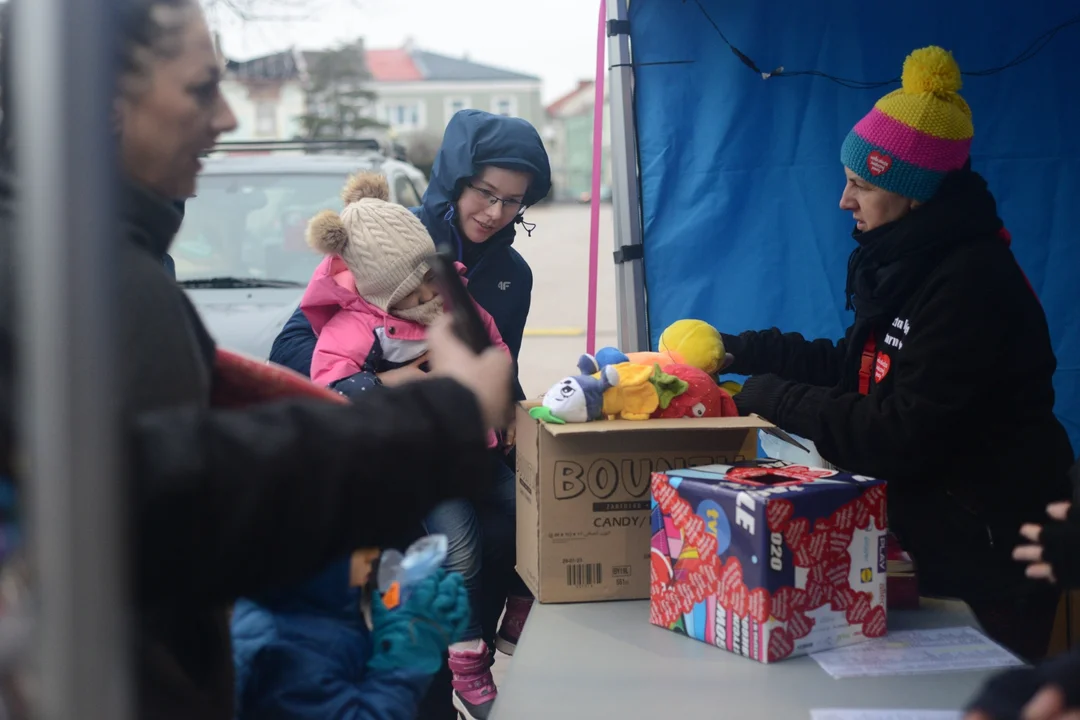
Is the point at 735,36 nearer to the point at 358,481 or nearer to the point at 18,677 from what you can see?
the point at 358,481

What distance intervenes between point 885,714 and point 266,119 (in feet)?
177

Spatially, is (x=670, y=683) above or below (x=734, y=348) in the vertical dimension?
below

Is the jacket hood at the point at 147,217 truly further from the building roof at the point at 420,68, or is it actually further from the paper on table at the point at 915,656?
the building roof at the point at 420,68

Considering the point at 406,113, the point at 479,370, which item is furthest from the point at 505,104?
the point at 479,370

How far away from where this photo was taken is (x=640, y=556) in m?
2.32

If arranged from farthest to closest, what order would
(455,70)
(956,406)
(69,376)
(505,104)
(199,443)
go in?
(505,104), (455,70), (956,406), (199,443), (69,376)

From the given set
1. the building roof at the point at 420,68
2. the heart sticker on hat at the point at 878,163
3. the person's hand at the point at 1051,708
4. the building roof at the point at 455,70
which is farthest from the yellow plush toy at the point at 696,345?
the building roof at the point at 455,70

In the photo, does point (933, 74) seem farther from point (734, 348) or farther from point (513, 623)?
point (513, 623)

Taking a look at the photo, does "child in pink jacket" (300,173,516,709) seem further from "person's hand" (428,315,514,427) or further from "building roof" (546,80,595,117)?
"building roof" (546,80,595,117)

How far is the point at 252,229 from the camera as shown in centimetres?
544

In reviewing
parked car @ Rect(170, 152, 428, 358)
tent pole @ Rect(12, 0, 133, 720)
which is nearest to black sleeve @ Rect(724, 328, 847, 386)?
tent pole @ Rect(12, 0, 133, 720)

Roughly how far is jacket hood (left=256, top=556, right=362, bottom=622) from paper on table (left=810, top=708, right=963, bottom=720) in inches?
31.0

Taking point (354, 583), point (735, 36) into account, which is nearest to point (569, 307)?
point (735, 36)

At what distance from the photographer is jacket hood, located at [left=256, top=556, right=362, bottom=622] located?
1562 mm
